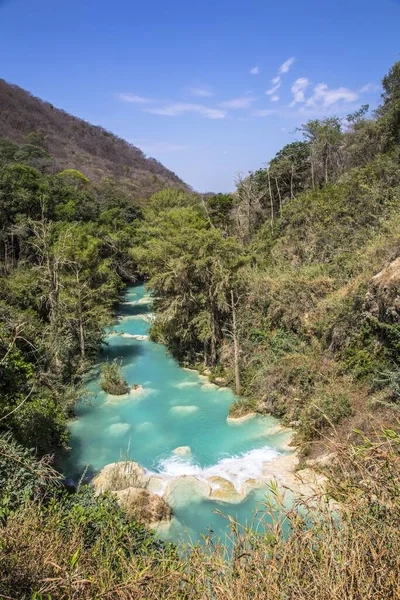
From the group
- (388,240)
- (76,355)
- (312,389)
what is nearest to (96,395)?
(76,355)

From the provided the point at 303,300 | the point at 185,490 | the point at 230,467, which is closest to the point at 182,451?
the point at 230,467

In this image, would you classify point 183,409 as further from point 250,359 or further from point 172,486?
point 172,486

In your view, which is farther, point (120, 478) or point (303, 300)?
point (303, 300)

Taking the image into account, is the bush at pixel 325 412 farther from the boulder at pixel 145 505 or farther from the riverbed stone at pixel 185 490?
the boulder at pixel 145 505

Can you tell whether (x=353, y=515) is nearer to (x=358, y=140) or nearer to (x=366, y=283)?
(x=366, y=283)

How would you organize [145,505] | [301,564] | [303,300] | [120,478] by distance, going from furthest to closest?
[303,300] < [120,478] < [145,505] < [301,564]
